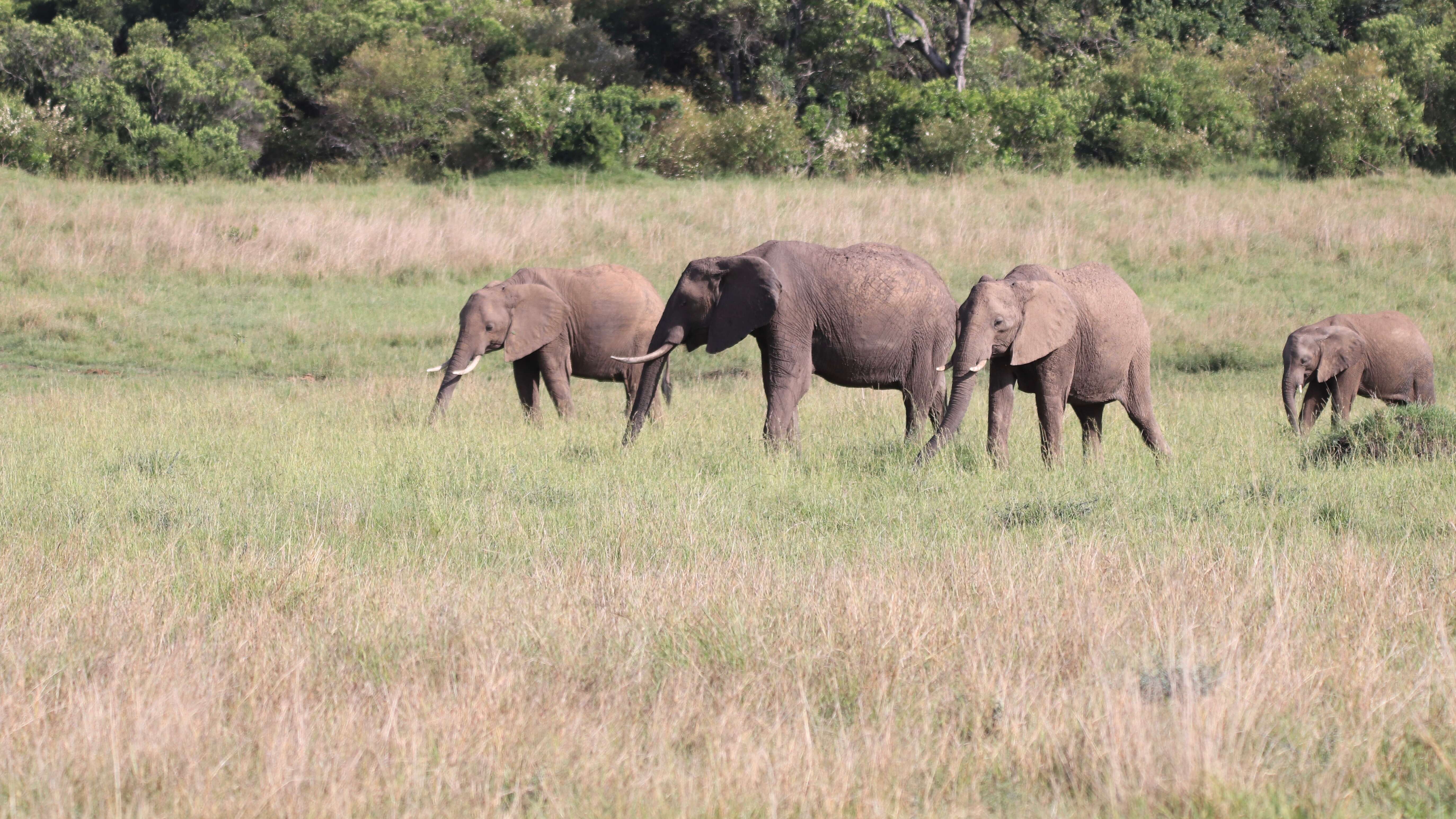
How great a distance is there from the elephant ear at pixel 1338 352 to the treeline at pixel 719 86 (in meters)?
17.3

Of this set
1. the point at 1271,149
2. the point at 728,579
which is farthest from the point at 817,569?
the point at 1271,149

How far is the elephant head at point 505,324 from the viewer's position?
486 inches

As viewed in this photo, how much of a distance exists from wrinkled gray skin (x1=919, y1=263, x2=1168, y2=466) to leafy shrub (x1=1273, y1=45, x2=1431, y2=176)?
19765 mm

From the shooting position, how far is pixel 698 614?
5219mm

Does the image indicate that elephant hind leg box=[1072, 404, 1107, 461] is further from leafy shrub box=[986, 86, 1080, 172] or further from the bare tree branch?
the bare tree branch

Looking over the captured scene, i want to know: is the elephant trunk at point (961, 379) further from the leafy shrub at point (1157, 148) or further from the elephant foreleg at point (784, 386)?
the leafy shrub at point (1157, 148)

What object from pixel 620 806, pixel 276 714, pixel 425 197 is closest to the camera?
pixel 620 806

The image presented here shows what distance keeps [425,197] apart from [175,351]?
8.10 metres

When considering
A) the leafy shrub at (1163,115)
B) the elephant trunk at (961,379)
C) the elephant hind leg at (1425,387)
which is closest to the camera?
the elephant trunk at (961,379)

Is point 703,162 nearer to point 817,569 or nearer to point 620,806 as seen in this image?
point 817,569

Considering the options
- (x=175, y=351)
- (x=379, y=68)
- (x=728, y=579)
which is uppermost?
(x=379, y=68)

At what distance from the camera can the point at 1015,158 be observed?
29469mm

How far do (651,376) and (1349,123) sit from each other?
21999 millimetres

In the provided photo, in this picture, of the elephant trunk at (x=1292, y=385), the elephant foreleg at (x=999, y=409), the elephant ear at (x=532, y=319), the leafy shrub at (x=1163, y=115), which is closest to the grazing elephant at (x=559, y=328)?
the elephant ear at (x=532, y=319)
